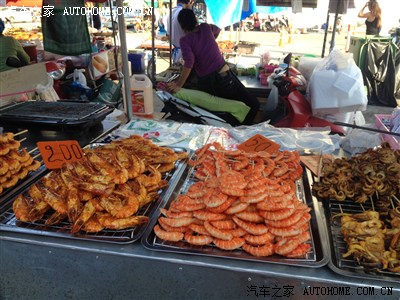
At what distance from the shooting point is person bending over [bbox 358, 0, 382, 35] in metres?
9.64

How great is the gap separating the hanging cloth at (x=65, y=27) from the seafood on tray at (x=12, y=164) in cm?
244

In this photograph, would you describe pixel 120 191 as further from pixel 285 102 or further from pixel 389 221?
pixel 285 102

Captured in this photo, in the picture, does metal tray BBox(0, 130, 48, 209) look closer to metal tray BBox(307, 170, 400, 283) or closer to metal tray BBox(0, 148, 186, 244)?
metal tray BBox(0, 148, 186, 244)

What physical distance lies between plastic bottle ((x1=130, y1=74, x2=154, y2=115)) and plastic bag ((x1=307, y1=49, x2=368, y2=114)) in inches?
92.5

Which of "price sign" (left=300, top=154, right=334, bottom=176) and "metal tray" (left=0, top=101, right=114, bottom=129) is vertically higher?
"metal tray" (left=0, top=101, right=114, bottom=129)

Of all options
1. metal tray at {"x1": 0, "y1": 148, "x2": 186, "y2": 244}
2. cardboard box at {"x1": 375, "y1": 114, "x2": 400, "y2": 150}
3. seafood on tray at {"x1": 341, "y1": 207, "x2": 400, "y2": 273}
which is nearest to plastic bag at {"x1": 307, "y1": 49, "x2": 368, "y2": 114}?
cardboard box at {"x1": 375, "y1": 114, "x2": 400, "y2": 150}

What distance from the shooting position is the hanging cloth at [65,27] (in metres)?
4.18

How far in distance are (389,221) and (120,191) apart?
158cm

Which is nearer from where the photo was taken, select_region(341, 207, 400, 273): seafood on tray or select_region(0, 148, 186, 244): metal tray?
select_region(341, 207, 400, 273): seafood on tray

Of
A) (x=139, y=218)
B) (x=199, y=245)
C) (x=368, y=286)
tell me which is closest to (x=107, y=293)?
(x=139, y=218)

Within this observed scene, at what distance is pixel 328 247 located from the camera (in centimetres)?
169

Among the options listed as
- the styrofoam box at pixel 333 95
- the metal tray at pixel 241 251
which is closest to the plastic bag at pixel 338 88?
the styrofoam box at pixel 333 95

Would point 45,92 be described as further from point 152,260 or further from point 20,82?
point 152,260

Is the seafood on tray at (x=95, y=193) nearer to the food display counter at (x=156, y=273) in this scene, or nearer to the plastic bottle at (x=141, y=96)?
the food display counter at (x=156, y=273)
